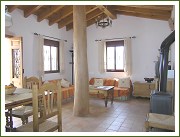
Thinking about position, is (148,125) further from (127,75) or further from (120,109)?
(127,75)

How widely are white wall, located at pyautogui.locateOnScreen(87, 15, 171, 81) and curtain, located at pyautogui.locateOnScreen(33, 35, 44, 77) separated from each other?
8.80ft

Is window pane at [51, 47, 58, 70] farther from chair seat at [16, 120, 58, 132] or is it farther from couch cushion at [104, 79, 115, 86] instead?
chair seat at [16, 120, 58, 132]

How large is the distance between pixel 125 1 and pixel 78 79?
10.8ft

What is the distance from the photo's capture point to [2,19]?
3.91 feet

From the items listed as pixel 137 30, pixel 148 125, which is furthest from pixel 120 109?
pixel 137 30

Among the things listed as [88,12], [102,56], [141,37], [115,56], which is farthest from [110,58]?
[88,12]

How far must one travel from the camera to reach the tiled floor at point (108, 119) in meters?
3.38

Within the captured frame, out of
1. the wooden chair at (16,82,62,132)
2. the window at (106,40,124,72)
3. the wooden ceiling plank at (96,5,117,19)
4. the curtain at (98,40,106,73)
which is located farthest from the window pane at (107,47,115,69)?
the wooden chair at (16,82,62,132)

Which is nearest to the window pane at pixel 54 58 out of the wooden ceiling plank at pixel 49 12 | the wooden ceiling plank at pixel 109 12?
the wooden ceiling plank at pixel 49 12

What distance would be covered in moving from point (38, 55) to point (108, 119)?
320cm

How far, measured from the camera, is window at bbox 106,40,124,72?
6914mm

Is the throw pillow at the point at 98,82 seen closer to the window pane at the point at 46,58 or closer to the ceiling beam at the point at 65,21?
the window pane at the point at 46,58

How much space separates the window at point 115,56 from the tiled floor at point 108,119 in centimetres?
218

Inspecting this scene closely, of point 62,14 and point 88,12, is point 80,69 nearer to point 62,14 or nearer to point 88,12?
point 62,14
